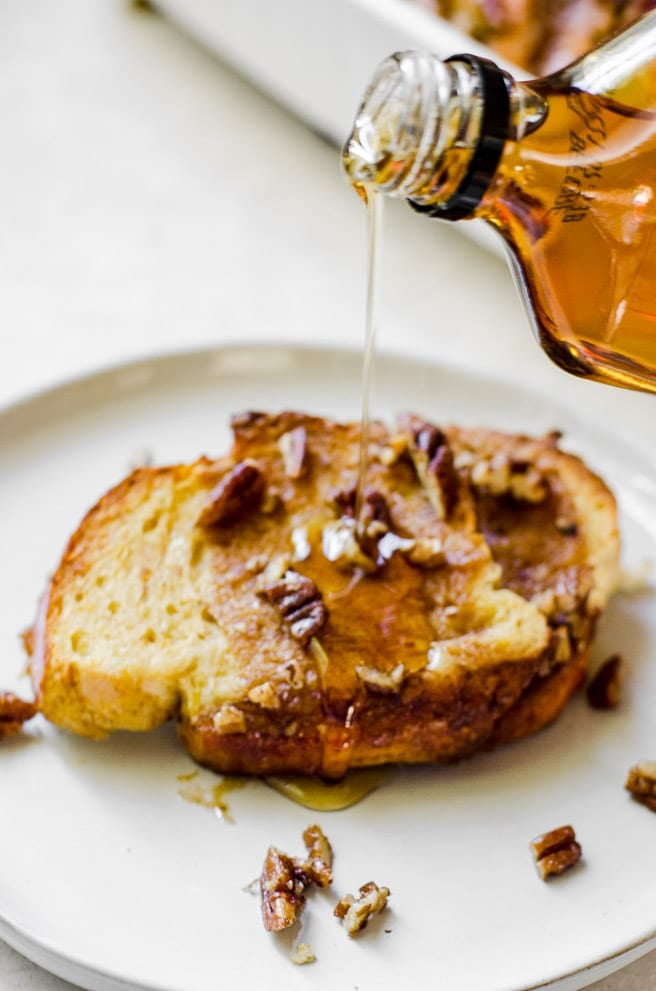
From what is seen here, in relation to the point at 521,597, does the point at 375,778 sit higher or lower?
lower

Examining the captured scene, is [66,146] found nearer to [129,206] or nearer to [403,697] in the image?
[129,206]

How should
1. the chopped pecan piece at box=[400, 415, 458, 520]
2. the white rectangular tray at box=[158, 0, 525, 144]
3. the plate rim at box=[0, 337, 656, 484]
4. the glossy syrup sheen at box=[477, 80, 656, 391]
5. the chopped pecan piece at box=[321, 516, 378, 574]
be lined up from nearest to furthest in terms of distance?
1. the glossy syrup sheen at box=[477, 80, 656, 391]
2. the chopped pecan piece at box=[321, 516, 378, 574]
3. the chopped pecan piece at box=[400, 415, 458, 520]
4. the plate rim at box=[0, 337, 656, 484]
5. the white rectangular tray at box=[158, 0, 525, 144]

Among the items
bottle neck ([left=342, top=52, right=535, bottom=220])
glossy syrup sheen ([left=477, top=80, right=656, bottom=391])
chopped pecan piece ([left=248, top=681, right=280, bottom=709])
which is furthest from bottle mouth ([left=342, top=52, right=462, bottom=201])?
chopped pecan piece ([left=248, top=681, right=280, bottom=709])

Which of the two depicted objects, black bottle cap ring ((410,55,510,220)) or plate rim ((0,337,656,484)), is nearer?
black bottle cap ring ((410,55,510,220))

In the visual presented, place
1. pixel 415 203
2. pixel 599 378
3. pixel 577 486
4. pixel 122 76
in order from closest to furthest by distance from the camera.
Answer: pixel 415 203 < pixel 599 378 < pixel 577 486 < pixel 122 76

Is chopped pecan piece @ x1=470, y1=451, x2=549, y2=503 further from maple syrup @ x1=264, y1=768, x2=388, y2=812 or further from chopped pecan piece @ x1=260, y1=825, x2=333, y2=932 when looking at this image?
chopped pecan piece @ x1=260, y1=825, x2=333, y2=932

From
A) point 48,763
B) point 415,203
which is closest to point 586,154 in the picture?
point 415,203
